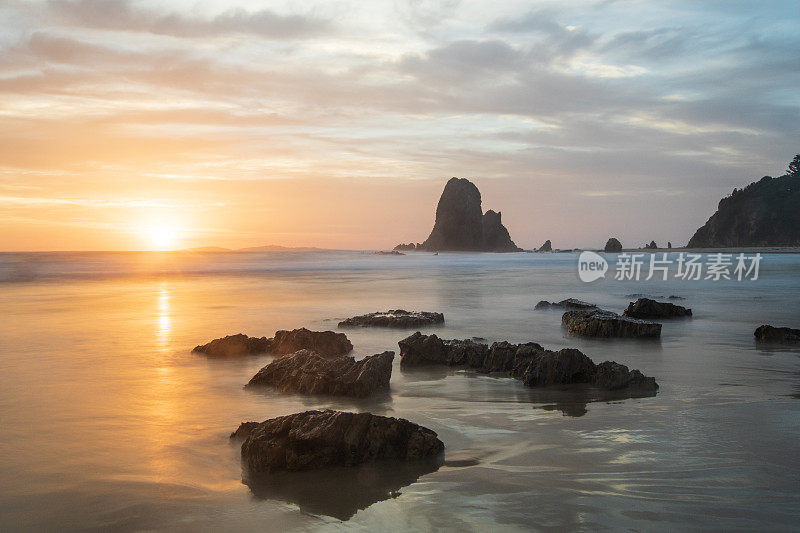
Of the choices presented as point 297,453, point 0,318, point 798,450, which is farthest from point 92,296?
point 798,450

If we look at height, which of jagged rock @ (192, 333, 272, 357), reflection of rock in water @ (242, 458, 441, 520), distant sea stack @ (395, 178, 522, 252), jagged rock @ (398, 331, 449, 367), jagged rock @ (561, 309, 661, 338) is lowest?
reflection of rock in water @ (242, 458, 441, 520)

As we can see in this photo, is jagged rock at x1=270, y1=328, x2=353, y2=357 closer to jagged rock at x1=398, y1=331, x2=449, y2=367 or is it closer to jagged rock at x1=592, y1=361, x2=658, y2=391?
jagged rock at x1=398, y1=331, x2=449, y2=367

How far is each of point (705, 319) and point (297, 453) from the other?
1408 cm

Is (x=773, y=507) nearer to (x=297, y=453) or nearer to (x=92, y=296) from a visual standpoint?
(x=297, y=453)

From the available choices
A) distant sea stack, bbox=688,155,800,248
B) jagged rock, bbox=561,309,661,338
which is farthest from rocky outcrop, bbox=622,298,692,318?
distant sea stack, bbox=688,155,800,248

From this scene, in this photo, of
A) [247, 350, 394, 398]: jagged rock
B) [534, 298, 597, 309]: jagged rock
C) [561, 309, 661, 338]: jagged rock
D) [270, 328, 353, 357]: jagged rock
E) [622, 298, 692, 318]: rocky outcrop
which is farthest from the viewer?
[534, 298, 597, 309]: jagged rock

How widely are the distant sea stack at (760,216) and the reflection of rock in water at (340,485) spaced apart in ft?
454

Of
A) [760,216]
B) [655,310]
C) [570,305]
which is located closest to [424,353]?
[655,310]

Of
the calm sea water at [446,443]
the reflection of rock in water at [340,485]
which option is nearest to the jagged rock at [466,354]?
the calm sea water at [446,443]

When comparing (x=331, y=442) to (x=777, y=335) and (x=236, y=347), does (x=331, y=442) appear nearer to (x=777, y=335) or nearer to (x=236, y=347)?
(x=236, y=347)

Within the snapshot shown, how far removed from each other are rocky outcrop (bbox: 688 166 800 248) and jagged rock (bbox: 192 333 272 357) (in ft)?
441

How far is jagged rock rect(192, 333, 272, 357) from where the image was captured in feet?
35.2

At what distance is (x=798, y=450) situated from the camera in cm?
534

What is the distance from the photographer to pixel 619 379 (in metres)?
7.70
